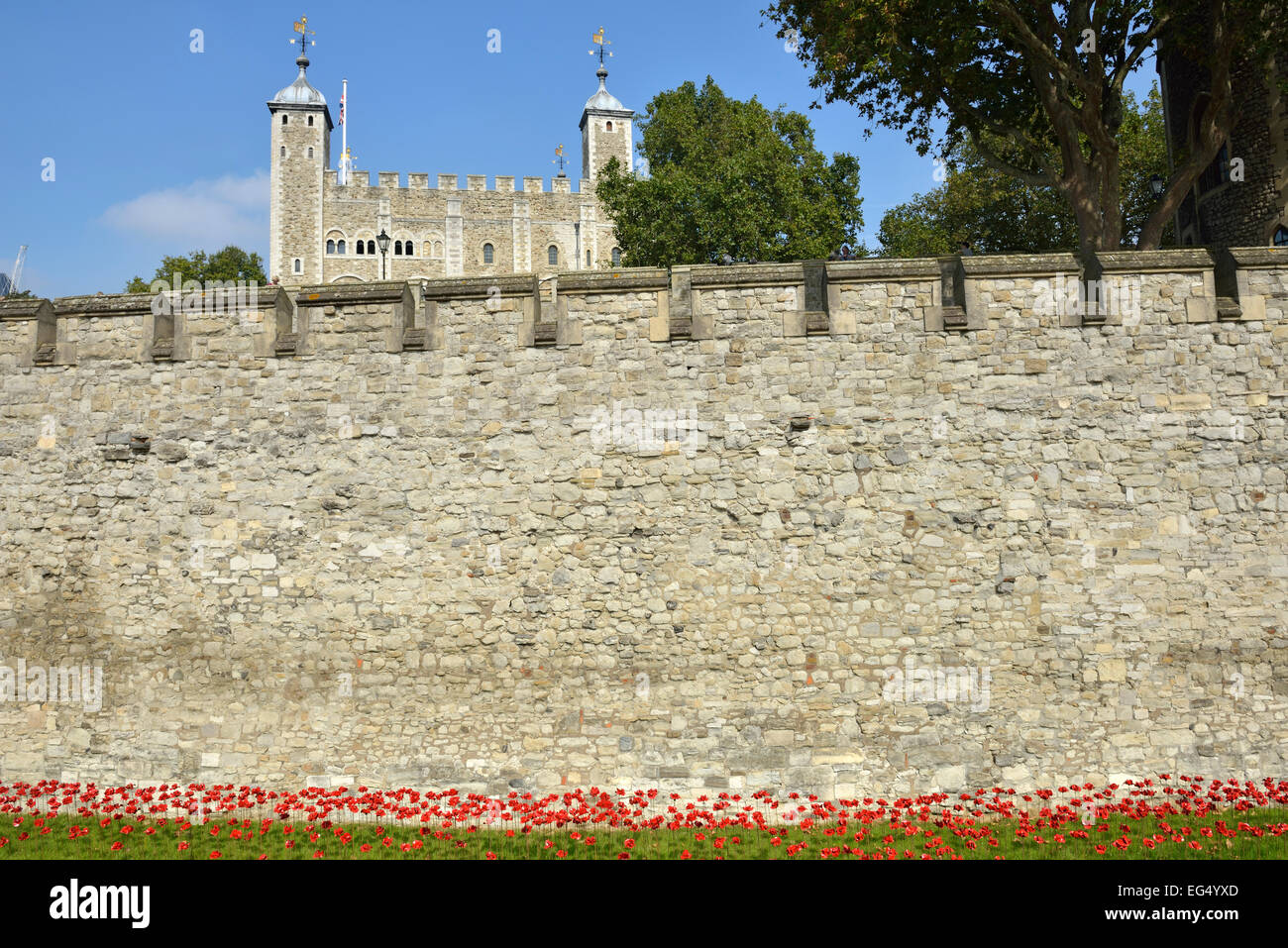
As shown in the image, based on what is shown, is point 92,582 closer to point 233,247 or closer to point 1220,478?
point 1220,478

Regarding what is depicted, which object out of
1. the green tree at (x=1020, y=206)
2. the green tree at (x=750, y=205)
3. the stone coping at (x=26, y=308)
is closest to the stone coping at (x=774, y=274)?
the stone coping at (x=26, y=308)

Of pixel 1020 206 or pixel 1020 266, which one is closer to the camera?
pixel 1020 266

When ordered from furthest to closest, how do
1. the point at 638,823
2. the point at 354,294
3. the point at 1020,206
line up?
the point at 1020,206 < the point at 354,294 < the point at 638,823

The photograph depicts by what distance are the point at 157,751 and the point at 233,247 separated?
1912 inches

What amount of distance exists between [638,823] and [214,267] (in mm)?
47138

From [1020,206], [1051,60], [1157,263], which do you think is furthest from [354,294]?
[1020,206]

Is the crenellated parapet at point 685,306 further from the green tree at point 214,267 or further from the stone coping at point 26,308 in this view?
the green tree at point 214,267

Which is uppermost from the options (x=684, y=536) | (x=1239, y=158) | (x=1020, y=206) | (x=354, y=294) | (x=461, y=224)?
(x=461, y=224)

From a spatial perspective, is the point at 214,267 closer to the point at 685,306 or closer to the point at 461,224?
the point at 461,224

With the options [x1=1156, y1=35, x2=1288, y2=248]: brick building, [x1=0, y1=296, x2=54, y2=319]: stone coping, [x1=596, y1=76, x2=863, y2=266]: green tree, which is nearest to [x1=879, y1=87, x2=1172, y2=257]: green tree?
[x1=596, y1=76, x2=863, y2=266]: green tree

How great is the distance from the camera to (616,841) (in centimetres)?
732

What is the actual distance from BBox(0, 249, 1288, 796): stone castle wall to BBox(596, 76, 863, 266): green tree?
20602 millimetres

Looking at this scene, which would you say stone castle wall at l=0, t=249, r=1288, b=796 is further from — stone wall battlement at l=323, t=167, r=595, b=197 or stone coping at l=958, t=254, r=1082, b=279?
stone wall battlement at l=323, t=167, r=595, b=197

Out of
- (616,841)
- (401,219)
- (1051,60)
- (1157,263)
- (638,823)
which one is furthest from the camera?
(401,219)
